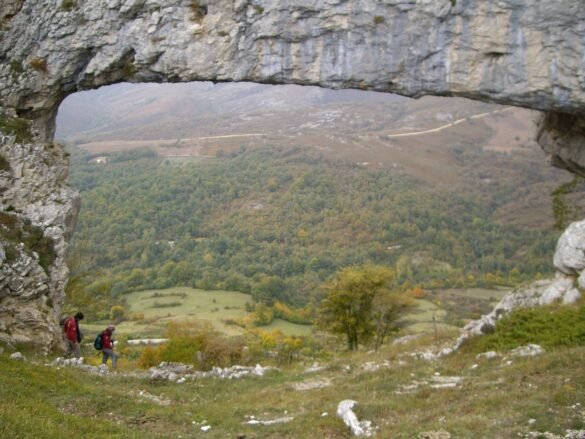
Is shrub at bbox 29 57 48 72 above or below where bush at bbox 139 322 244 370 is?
above

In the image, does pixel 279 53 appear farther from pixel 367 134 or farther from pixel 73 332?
pixel 367 134

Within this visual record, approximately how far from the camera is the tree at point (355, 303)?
2108 centimetres

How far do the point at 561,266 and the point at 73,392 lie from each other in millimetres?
12093

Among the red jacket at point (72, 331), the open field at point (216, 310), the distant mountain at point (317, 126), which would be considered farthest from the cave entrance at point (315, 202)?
the red jacket at point (72, 331)

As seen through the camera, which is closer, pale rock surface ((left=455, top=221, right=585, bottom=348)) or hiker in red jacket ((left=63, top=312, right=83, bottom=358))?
hiker in red jacket ((left=63, top=312, right=83, bottom=358))

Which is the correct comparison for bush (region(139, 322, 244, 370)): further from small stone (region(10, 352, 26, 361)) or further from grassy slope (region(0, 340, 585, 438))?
small stone (region(10, 352, 26, 361))

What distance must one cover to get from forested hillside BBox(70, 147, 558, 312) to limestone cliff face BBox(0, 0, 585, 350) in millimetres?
32114

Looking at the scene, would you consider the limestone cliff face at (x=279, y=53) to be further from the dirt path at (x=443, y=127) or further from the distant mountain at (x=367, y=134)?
the dirt path at (x=443, y=127)

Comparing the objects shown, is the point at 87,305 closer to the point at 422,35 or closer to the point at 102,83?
the point at 102,83

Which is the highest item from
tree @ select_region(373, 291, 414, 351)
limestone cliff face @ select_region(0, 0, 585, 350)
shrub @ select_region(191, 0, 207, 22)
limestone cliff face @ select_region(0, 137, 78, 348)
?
shrub @ select_region(191, 0, 207, 22)

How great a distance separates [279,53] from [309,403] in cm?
853

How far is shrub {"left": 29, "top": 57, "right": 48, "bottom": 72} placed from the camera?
14547mm

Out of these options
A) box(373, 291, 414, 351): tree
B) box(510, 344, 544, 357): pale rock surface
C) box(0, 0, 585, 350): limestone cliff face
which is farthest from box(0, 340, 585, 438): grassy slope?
box(373, 291, 414, 351): tree

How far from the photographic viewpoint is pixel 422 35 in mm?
12789
